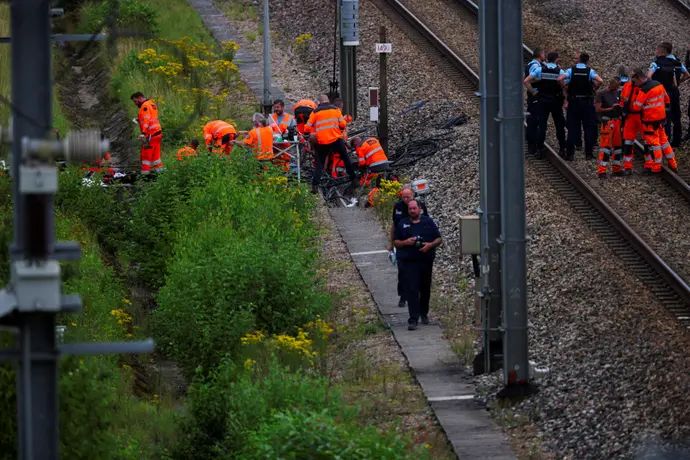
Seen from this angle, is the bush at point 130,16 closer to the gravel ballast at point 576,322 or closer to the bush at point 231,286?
the gravel ballast at point 576,322

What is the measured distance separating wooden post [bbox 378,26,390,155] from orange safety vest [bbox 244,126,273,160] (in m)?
2.30

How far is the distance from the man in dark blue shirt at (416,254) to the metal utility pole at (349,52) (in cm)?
922

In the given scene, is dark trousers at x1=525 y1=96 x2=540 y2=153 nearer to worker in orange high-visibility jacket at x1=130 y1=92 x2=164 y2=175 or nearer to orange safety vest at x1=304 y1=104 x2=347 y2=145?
Result: orange safety vest at x1=304 y1=104 x2=347 y2=145

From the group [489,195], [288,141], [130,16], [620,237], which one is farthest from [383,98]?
[130,16]

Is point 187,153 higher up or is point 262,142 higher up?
point 262,142

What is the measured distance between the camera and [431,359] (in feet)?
49.2

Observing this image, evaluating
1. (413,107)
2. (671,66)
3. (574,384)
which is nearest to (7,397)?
(574,384)

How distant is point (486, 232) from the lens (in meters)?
14.5

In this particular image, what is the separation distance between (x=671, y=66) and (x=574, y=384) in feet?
30.7

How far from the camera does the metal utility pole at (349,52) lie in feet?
81.3

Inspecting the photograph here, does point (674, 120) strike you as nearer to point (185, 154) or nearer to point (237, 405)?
point (185, 154)

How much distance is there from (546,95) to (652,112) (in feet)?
5.41

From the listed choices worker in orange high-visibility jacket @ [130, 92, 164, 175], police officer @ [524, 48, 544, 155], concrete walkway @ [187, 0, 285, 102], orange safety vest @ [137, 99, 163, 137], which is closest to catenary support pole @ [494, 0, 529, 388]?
police officer @ [524, 48, 544, 155]

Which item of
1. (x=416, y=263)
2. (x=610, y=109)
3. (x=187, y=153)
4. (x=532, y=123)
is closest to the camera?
(x=416, y=263)
